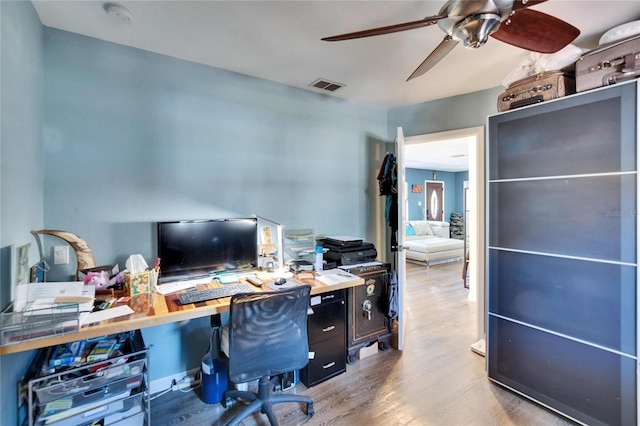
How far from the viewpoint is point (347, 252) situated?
2750mm

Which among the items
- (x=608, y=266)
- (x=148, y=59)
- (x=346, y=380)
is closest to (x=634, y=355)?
(x=608, y=266)

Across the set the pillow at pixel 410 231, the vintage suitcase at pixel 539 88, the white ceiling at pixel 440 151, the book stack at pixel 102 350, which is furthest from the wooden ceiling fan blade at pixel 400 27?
the pillow at pixel 410 231

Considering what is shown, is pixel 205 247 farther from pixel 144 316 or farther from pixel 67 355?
pixel 67 355

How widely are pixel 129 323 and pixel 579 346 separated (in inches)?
102

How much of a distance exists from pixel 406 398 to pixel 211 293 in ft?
5.11

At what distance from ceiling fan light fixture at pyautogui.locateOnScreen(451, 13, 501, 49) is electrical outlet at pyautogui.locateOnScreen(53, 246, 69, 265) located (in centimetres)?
257

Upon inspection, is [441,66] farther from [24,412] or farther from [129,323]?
[24,412]

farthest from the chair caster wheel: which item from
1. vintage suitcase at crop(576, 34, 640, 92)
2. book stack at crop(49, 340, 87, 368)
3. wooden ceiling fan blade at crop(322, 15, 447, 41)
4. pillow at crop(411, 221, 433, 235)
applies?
pillow at crop(411, 221, 433, 235)

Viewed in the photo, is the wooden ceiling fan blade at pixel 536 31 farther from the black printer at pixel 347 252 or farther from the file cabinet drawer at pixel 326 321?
the file cabinet drawer at pixel 326 321

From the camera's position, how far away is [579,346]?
1819 mm

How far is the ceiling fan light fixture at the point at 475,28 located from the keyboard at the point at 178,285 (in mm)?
2132

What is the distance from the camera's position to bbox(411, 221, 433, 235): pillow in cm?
785

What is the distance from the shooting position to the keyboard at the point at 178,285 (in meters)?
1.94

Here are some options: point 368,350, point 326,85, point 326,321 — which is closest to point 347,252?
point 326,321
